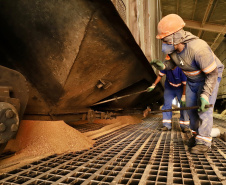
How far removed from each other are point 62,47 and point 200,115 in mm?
1795

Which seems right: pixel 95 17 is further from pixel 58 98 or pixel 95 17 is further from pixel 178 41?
pixel 58 98

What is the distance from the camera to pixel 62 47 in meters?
1.84

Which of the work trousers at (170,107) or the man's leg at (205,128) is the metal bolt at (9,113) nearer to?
the man's leg at (205,128)

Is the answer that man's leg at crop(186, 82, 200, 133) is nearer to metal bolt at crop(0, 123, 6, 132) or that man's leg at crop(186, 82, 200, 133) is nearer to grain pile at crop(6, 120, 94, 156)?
grain pile at crop(6, 120, 94, 156)

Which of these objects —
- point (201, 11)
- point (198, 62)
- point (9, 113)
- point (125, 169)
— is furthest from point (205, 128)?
point (201, 11)

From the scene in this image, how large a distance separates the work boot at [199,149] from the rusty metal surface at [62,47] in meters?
1.48

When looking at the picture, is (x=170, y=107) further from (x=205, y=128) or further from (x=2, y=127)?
(x=2, y=127)

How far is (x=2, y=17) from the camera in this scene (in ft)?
5.60

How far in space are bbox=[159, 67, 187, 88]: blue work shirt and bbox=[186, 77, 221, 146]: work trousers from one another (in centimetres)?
109

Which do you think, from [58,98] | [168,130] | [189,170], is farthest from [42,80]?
[168,130]

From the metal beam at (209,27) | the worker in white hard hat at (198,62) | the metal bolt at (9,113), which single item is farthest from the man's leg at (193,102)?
the metal beam at (209,27)

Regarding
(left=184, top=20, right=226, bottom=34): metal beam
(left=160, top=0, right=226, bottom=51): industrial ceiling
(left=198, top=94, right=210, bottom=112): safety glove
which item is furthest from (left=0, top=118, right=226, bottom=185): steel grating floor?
(left=184, top=20, right=226, bottom=34): metal beam

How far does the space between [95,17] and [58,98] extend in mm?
1236

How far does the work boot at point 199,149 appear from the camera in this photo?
5.77ft
